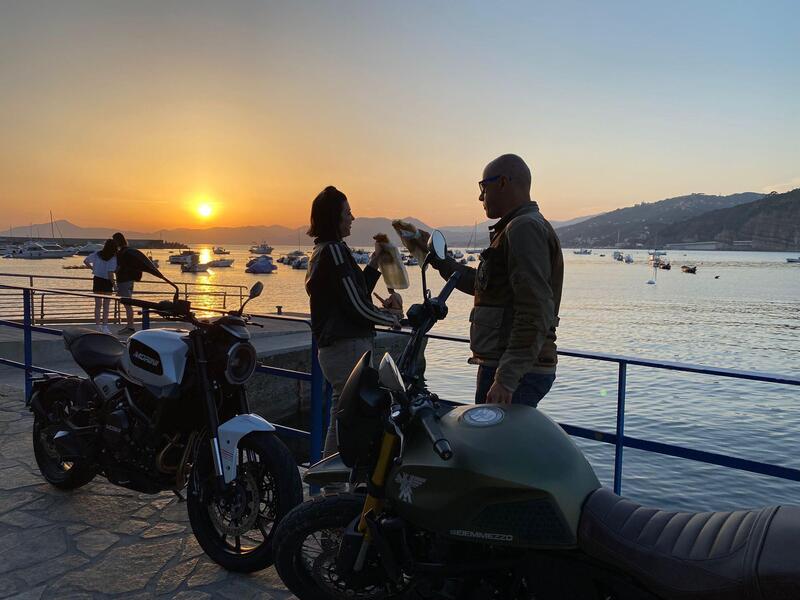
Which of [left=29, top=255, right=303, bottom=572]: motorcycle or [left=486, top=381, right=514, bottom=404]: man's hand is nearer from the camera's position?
[left=486, top=381, right=514, bottom=404]: man's hand

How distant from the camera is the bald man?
2.38 m

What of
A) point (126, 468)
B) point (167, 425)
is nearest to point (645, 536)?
point (167, 425)

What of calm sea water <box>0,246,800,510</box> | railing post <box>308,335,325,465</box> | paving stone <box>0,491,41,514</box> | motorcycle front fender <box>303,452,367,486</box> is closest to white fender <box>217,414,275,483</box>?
motorcycle front fender <box>303,452,367,486</box>

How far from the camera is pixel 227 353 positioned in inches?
122

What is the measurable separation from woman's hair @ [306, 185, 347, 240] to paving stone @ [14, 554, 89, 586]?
7.20ft

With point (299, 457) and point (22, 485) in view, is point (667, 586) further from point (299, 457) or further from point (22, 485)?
point (299, 457)

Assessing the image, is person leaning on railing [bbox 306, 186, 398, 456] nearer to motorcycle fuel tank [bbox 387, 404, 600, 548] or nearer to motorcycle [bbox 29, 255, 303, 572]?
motorcycle [bbox 29, 255, 303, 572]

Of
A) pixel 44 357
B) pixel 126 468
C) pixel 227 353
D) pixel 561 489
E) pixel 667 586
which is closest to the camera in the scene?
pixel 667 586

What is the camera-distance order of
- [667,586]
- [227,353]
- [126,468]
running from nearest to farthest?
[667,586] → [227,353] → [126,468]

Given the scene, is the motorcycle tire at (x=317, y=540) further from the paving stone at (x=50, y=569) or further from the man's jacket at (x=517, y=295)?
the paving stone at (x=50, y=569)

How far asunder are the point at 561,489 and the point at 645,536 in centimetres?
24

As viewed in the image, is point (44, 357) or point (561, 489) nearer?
point (561, 489)

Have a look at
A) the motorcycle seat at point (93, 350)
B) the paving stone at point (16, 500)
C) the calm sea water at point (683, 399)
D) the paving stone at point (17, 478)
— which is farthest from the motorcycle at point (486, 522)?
the calm sea water at point (683, 399)

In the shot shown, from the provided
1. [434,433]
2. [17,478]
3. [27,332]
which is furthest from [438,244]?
[27,332]
